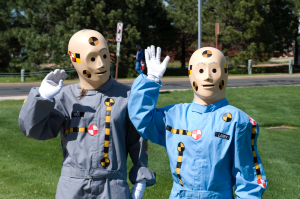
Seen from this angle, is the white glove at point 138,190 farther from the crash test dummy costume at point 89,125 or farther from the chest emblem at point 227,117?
the chest emblem at point 227,117

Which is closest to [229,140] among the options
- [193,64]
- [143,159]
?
[193,64]

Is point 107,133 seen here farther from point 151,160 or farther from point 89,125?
point 151,160

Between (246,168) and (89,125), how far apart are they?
1149mm

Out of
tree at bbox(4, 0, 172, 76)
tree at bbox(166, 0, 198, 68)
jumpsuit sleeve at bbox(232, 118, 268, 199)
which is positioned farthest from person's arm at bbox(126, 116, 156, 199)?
tree at bbox(166, 0, 198, 68)

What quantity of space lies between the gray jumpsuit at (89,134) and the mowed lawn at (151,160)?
2600mm

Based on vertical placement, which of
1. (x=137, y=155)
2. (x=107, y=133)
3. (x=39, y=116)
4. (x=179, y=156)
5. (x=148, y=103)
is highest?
(x=148, y=103)

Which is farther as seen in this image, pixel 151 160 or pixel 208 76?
pixel 151 160

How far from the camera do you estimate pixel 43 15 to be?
961 inches

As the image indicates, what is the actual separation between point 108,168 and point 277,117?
8468 millimetres

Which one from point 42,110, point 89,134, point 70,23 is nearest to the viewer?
point 42,110

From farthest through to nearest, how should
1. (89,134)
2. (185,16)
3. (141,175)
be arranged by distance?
(185,16) → (141,175) → (89,134)

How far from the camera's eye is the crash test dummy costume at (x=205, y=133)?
8.05 feet

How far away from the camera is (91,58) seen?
9.36 feet

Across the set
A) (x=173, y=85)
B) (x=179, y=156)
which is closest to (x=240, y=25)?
(x=173, y=85)
